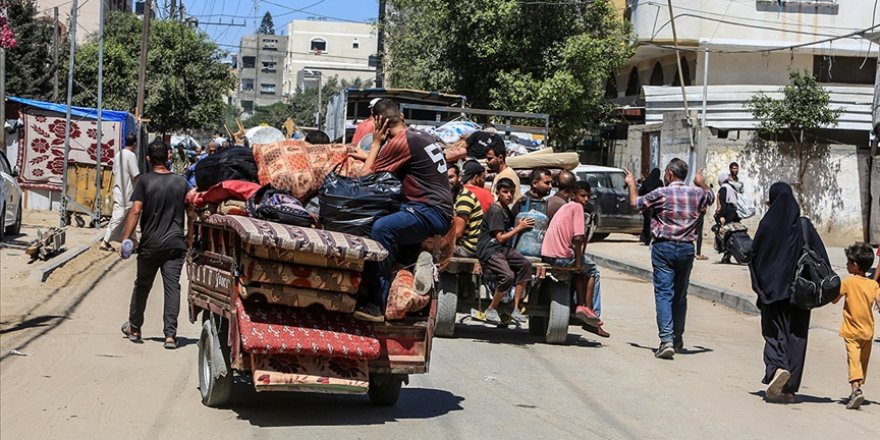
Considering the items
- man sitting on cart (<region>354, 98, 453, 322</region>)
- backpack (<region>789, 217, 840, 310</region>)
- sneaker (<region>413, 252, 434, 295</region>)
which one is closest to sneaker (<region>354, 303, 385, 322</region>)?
man sitting on cart (<region>354, 98, 453, 322</region>)

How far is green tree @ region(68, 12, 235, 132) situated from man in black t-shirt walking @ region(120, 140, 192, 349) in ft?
137

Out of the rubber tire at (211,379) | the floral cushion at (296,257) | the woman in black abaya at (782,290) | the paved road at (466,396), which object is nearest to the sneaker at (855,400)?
the paved road at (466,396)

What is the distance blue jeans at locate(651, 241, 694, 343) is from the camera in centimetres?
1127

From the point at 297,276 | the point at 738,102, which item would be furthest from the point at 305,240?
the point at 738,102

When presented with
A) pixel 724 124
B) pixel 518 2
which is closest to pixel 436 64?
pixel 518 2

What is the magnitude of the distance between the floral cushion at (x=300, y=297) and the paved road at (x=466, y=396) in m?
0.81

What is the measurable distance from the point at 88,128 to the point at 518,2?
13.2 meters

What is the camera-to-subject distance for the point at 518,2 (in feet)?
106

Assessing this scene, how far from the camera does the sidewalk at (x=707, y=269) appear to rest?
1655cm

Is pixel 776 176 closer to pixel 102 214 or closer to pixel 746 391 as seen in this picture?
pixel 102 214

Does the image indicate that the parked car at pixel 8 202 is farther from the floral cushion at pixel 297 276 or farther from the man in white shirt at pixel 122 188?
the floral cushion at pixel 297 276

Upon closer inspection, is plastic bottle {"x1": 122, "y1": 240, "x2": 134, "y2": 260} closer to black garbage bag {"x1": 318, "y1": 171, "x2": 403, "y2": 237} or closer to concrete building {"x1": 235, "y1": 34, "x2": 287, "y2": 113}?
black garbage bag {"x1": 318, "y1": 171, "x2": 403, "y2": 237}

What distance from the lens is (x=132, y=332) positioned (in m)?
10.8

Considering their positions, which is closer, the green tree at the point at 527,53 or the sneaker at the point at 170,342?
the sneaker at the point at 170,342
